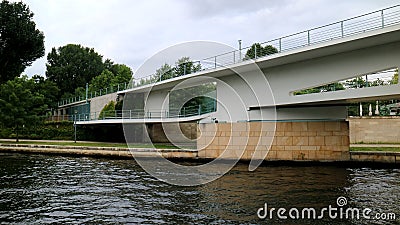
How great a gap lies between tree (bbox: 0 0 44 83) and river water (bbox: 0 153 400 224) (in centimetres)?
3062

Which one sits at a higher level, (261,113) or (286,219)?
(261,113)

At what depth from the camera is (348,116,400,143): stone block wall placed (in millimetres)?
30516

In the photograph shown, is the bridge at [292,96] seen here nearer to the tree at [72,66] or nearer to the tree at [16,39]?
the tree at [16,39]

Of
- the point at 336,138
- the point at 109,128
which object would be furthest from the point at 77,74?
the point at 336,138

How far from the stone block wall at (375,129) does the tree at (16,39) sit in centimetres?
3824

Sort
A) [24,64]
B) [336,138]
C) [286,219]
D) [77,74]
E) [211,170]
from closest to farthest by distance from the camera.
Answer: [286,219] → [211,170] → [336,138] → [24,64] → [77,74]

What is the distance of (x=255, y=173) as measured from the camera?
18.0m

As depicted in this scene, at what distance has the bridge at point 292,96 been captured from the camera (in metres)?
16.7

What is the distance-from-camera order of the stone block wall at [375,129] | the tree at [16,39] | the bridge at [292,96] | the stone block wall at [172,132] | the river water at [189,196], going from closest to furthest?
the river water at [189,196] → the bridge at [292,96] → the stone block wall at [375,129] → the stone block wall at [172,132] → the tree at [16,39]

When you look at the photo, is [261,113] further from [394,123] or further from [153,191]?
[394,123]

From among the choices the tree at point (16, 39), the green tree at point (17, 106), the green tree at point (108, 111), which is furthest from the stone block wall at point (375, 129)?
the tree at point (16, 39)

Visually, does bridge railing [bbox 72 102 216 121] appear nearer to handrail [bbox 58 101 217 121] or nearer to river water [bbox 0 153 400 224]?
handrail [bbox 58 101 217 121]

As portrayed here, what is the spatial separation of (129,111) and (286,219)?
93.7ft

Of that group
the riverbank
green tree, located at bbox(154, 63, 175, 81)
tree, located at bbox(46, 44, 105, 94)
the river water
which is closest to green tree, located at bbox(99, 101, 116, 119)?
green tree, located at bbox(154, 63, 175, 81)
